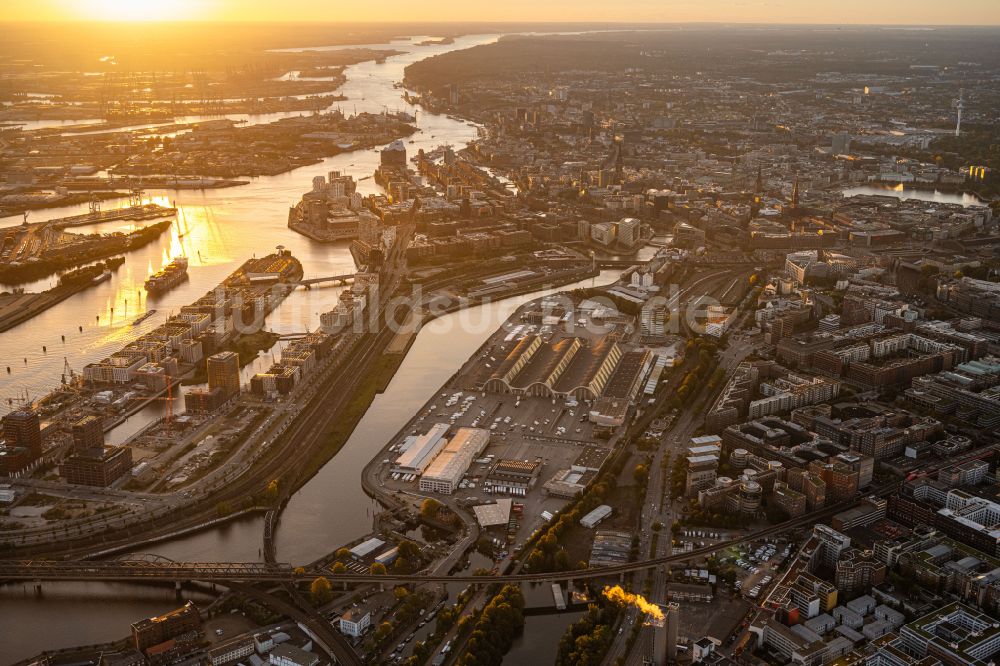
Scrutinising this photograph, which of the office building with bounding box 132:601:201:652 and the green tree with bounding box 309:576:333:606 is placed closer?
the office building with bounding box 132:601:201:652

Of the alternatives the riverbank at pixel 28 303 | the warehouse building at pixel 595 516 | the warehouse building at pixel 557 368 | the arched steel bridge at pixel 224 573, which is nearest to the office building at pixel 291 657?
the arched steel bridge at pixel 224 573

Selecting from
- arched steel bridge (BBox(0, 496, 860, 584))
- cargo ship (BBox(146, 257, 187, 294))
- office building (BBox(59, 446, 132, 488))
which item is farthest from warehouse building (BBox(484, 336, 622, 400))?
cargo ship (BBox(146, 257, 187, 294))

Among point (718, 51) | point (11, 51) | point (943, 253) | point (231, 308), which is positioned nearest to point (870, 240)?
point (943, 253)

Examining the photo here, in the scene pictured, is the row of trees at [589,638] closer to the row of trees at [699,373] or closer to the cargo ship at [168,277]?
the row of trees at [699,373]

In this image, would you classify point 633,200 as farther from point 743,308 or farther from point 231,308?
point 231,308

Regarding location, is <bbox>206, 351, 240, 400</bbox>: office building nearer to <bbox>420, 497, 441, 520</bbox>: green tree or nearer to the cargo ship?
<bbox>420, 497, 441, 520</bbox>: green tree

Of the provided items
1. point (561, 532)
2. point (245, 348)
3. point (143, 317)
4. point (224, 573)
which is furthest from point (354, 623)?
point (143, 317)
